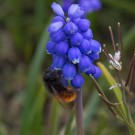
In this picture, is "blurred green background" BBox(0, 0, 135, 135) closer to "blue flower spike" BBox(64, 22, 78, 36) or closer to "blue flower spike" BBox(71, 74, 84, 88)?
"blue flower spike" BBox(71, 74, 84, 88)

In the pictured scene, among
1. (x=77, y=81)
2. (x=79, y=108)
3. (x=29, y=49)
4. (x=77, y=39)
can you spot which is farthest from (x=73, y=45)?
(x=29, y=49)

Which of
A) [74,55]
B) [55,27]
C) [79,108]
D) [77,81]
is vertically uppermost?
[55,27]

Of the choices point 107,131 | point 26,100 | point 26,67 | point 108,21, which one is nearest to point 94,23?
point 108,21

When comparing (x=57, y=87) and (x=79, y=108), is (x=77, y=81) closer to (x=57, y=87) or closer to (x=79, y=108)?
(x=79, y=108)

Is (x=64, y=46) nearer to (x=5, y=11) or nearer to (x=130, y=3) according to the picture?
(x=130, y=3)

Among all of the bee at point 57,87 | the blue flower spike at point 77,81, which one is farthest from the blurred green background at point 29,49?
the blue flower spike at point 77,81

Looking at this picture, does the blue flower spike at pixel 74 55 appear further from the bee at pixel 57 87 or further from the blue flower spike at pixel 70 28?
the bee at pixel 57 87
